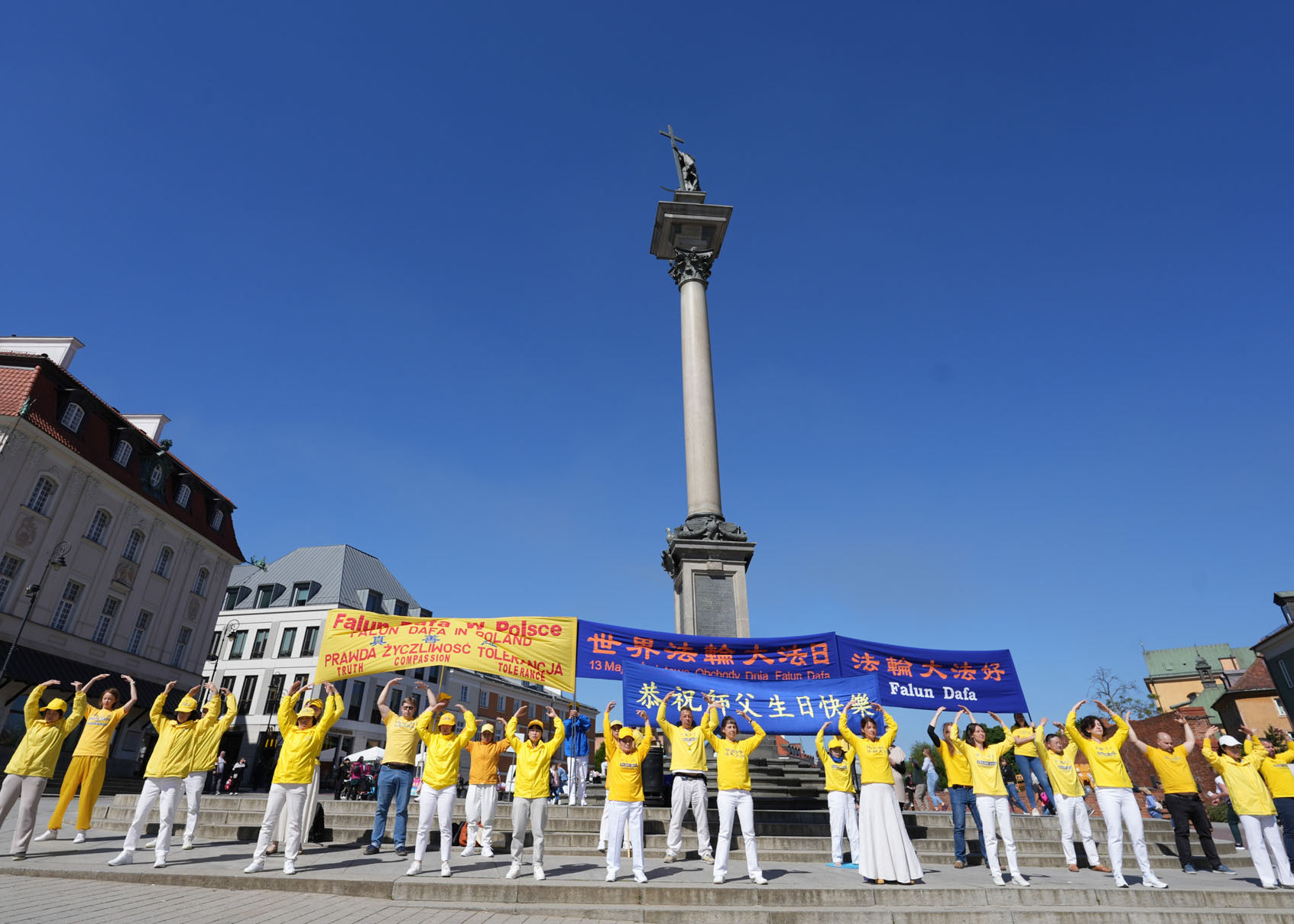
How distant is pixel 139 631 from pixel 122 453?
8.90 m

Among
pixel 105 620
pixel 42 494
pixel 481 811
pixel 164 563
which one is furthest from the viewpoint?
pixel 164 563

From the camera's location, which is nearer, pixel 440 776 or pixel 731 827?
pixel 731 827

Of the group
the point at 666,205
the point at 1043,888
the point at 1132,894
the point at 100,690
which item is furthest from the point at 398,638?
the point at 100,690

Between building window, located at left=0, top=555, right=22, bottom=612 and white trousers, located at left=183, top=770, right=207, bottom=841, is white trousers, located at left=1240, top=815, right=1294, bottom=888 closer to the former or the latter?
white trousers, located at left=183, top=770, right=207, bottom=841

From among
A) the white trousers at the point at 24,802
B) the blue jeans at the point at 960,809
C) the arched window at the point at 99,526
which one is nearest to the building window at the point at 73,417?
the arched window at the point at 99,526

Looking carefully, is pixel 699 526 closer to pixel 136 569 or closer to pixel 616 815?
pixel 616 815

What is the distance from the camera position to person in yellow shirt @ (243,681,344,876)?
827 cm

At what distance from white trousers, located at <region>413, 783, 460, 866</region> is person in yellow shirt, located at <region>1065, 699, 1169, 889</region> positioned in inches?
311

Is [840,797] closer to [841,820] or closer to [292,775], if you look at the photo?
[841,820]

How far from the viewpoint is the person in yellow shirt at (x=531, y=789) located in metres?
8.34

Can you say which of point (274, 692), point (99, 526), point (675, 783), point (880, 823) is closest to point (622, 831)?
point (675, 783)

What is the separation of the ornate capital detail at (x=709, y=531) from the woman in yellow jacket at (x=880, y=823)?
32.3 feet

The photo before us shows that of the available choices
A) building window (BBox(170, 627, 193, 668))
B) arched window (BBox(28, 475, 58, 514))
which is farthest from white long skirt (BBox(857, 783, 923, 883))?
building window (BBox(170, 627, 193, 668))

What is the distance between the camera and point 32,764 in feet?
30.5
